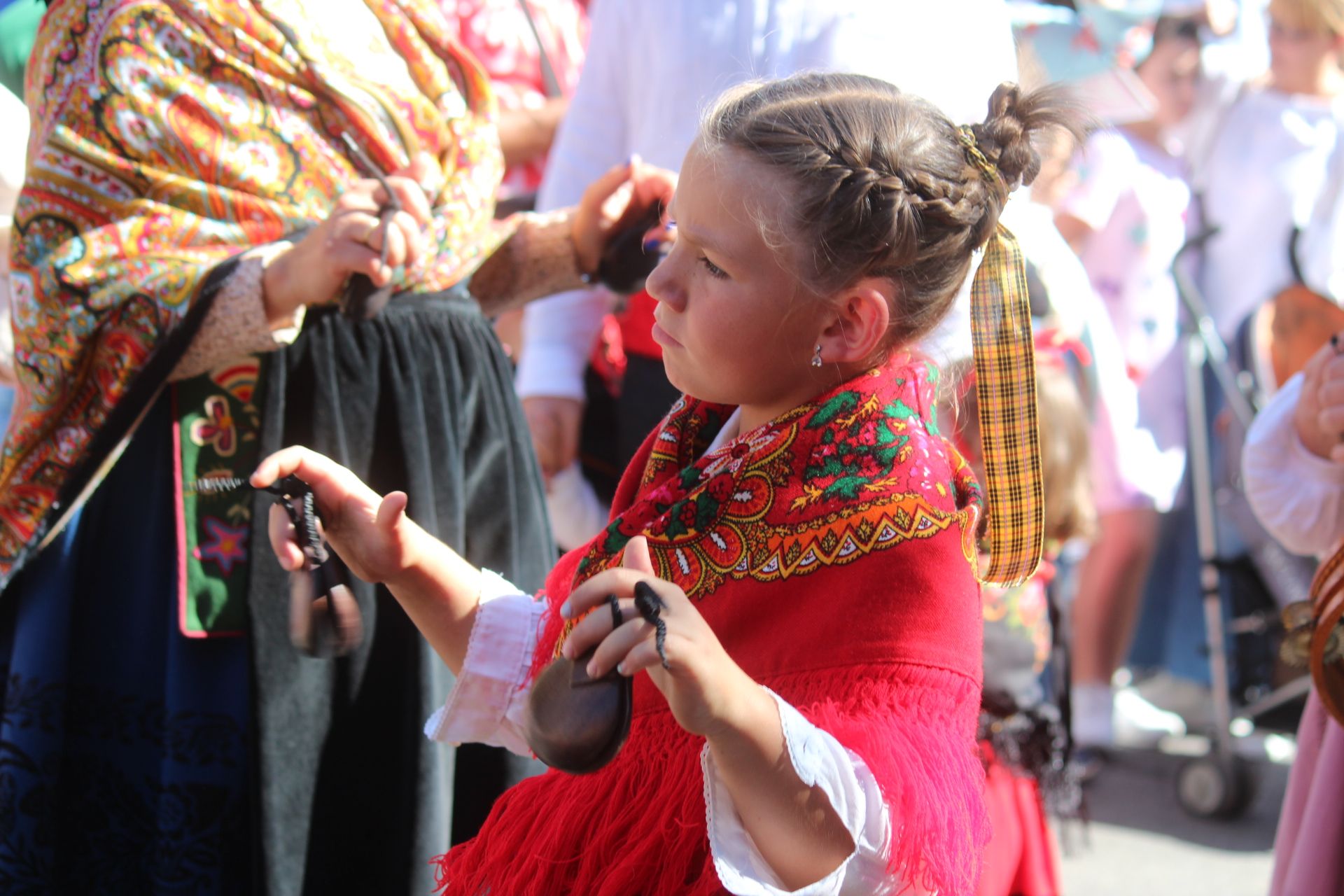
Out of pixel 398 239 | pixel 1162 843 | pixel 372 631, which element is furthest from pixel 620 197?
pixel 1162 843

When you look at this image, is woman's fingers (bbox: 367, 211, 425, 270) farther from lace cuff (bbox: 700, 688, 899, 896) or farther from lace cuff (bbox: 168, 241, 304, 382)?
lace cuff (bbox: 700, 688, 899, 896)

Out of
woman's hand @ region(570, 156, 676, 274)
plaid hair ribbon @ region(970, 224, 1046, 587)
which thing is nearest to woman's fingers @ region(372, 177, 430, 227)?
woman's hand @ region(570, 156, 676, 274)

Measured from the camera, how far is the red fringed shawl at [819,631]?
1.29 metres

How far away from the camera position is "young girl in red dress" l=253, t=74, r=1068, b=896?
125 centimetres

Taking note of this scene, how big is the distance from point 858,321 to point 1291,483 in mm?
1100

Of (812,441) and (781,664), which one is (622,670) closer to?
(781,664)

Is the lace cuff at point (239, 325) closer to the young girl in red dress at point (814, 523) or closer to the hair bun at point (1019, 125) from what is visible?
the young girl in red dress at point (814, 523)

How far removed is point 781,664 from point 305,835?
2.72ft

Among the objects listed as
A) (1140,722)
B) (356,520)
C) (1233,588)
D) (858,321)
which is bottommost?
(1140,722)

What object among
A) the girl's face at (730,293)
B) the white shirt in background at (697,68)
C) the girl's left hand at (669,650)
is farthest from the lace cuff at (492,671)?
the white shirt in background at (697,68)

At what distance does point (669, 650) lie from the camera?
3.64 ft

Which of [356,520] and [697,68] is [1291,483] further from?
[356,520]

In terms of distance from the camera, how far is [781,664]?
1.35m

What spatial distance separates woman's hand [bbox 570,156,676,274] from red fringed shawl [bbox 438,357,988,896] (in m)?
0.73
